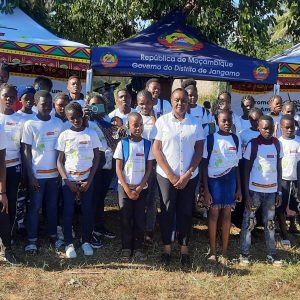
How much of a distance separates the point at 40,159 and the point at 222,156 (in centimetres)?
176

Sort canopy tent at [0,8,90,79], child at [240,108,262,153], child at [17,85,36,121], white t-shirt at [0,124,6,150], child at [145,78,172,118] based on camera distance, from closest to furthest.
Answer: white t-shirt at [0,124,6,150], child at [17,85,36,121], child at [240,108,262,153], child at [145,78,172,118], canopy tent at [0,8,90,79]

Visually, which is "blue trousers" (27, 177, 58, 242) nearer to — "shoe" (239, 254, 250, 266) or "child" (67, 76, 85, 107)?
"child" (67, 76, 85, 107)

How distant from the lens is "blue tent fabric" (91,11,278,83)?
6879 millimetres

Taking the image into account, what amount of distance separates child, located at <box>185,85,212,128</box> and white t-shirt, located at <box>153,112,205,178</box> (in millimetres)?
871

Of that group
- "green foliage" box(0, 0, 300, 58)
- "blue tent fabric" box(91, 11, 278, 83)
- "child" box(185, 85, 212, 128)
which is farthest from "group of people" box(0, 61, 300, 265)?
"green foliage" box(0, 0, 300, 58)

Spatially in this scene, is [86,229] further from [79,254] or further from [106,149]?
[106,149]

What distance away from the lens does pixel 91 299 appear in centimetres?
367

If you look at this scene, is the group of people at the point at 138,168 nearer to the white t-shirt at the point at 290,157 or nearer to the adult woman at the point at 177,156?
the adult woman at the point at 177,156

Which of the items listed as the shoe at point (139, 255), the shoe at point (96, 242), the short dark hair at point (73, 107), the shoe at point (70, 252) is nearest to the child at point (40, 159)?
the short dark hair at point (73, 107)

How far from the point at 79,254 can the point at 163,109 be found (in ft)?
6.28

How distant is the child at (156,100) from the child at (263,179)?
124 centimetres

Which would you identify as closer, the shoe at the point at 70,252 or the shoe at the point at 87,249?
the shoe at the point at 70,252

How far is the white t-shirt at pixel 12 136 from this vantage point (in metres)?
4.39

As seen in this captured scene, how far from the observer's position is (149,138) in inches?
183
